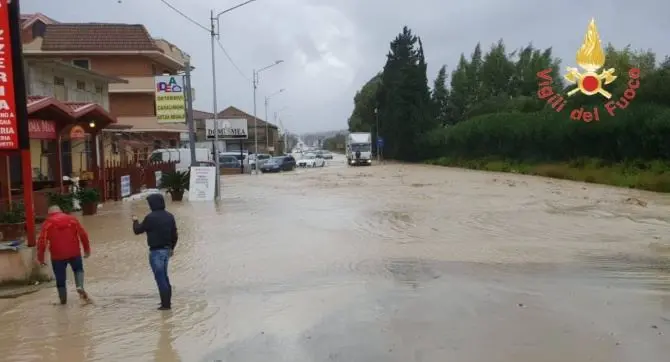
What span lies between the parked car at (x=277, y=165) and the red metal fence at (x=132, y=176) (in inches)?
848

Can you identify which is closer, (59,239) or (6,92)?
(59,239)

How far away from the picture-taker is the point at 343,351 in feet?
21.1

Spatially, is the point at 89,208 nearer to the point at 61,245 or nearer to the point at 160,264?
the point at 61,245

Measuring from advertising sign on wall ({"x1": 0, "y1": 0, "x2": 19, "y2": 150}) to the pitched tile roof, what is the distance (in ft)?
131

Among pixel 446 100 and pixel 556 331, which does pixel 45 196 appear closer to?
pixel 556 331

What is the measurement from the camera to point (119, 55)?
49.2 meters

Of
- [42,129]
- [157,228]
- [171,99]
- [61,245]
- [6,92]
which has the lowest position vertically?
[61,245]

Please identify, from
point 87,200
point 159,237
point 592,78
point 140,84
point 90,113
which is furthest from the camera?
point 140,84

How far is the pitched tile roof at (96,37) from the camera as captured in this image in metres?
48.8

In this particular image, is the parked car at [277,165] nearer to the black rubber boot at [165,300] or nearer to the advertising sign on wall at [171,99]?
the advertising sign on wall at [171,99]

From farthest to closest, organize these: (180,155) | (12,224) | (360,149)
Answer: (360,149), (180,155), (12,224)

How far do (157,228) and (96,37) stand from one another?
46.2m

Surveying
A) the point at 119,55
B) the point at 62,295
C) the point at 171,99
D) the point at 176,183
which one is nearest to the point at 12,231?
the point at 62,295

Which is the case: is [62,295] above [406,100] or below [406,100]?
below
